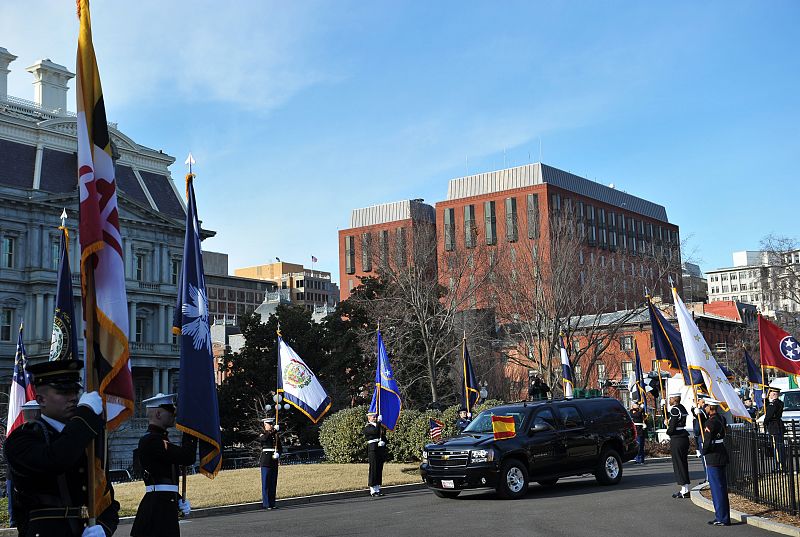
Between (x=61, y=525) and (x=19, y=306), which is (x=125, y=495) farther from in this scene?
(x=19, y=306)

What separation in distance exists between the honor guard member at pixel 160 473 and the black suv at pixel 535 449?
30.7 ft

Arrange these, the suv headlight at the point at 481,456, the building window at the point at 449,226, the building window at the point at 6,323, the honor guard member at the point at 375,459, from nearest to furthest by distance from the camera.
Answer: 1. the suv headlight at the point at 481,456
2. the honor guard member at the point at 375,459
3. the building window at the point at 6,323
4. the building window at the point at 449,226

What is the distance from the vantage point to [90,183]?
684 centimetres

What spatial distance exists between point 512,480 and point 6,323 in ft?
160

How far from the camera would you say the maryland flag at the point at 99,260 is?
652 cm

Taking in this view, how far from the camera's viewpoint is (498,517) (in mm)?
15117

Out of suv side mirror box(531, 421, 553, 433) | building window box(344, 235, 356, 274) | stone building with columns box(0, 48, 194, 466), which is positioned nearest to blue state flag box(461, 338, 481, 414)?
suv side mirror box(531, 421, 553, 433)

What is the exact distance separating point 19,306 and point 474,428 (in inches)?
1848

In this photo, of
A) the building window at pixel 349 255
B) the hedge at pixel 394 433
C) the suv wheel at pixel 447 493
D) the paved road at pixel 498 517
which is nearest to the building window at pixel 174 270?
the hedge at pixel 394 433

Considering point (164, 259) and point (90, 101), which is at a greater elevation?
point (164, 259)

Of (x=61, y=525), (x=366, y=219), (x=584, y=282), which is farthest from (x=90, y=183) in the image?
(x=366, y=219)

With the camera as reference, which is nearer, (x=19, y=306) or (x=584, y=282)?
(x=584, y=282)

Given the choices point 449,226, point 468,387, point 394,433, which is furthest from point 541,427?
point 449,226

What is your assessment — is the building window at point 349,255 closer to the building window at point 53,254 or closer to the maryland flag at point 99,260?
the building window at point 53,254
